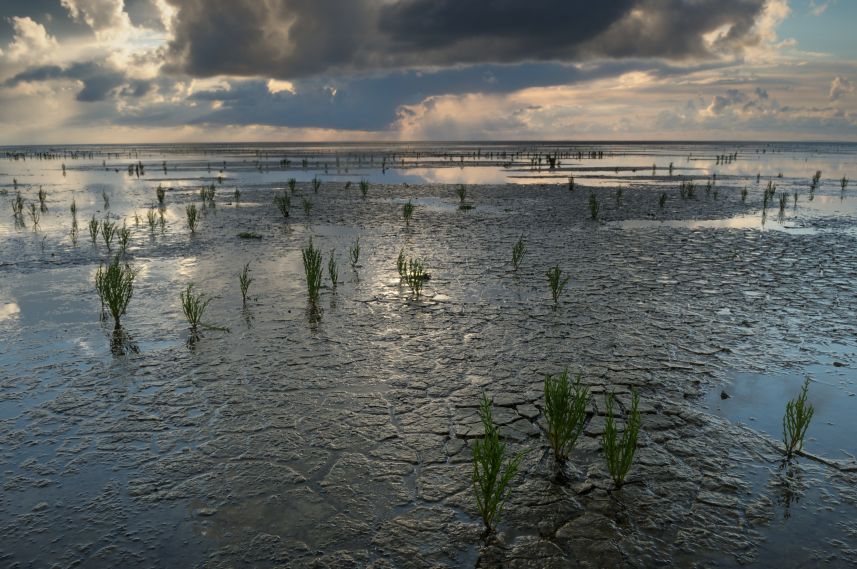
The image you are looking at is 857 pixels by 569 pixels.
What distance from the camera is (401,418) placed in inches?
254

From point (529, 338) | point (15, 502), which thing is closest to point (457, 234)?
point (529, 338)

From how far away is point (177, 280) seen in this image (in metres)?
12.7

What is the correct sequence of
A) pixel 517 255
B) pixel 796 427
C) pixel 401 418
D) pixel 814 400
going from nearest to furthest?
pixel 796 427
pixel 401 418
pixel 814 400
pixel 517 255

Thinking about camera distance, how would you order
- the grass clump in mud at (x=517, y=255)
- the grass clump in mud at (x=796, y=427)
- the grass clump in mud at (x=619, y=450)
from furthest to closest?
the grass clump in mud at (x=517, y=255)
the grass clump in mud at (x=796, y=427)
the grass clump in mud at (x=619, y=450)

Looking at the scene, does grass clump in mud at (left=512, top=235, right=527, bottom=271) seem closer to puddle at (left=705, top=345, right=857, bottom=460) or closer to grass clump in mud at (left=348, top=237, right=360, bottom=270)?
grass clump in mud at (left=348, top=237, right=360, bottom=270)

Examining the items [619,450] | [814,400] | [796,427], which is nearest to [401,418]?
[619,450]

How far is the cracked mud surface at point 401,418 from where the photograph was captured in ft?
14.7

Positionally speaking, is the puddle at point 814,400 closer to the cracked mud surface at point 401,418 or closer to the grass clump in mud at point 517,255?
the cracked mud surface at point 401,418

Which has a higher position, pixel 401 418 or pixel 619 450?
pixel 619 450

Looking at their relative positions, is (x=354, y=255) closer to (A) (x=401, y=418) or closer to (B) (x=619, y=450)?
(A) (x=401, y=418)

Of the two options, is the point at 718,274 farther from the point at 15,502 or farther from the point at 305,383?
the point at 15,502

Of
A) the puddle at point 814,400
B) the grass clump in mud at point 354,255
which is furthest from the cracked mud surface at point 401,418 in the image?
the grass clump in mud at point 354,255

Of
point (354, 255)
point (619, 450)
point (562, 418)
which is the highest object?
point (354, 255)

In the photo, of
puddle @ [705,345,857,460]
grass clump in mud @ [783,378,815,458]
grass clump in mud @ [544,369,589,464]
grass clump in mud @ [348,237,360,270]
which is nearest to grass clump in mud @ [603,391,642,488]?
grass clump in mud @ [544,369,589,464]
